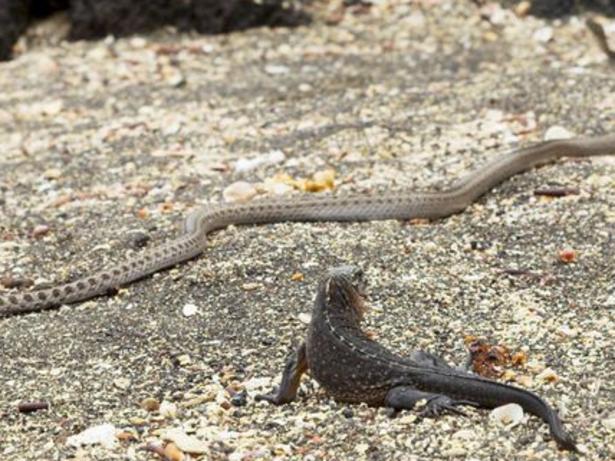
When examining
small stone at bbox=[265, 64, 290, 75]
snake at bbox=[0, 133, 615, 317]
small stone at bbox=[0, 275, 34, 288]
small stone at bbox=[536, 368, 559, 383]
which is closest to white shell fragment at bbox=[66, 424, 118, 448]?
small stone at bbox=[536, 368, 559, 383]

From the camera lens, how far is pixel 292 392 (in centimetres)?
664

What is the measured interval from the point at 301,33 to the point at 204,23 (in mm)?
1253

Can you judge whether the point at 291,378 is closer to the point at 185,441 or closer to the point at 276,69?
the point at 185,441

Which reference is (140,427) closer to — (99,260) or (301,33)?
(99,260)

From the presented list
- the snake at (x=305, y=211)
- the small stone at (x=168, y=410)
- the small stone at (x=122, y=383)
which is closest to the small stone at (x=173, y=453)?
the small stone at (x=168, y=410)

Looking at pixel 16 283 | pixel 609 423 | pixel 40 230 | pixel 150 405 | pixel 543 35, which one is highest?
pixel 609 423

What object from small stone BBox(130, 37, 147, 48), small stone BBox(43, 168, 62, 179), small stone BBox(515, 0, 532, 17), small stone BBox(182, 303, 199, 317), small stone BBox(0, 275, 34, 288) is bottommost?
small stone BBox(130, 37, 147, 48)

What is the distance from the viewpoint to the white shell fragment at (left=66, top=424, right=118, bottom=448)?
20.9 ft

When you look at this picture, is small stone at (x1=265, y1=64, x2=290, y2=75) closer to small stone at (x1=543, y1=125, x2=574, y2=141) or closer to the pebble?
the pebble

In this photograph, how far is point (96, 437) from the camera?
6406 mm

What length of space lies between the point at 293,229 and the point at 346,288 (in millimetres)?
2980

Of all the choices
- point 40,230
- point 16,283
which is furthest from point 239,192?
point 16,283

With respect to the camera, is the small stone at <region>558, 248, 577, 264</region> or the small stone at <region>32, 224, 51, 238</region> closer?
the small stone at <region>558, 248, 577, 264</region>

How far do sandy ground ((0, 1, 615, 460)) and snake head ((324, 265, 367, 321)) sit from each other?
0.52 metres
